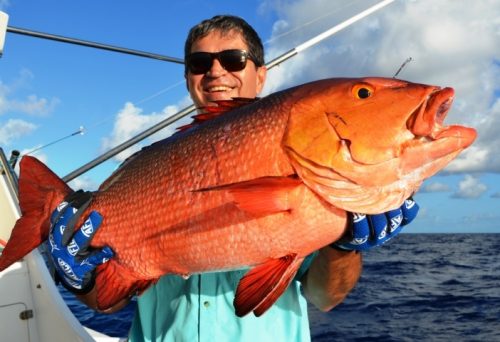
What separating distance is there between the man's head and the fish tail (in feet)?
3.72

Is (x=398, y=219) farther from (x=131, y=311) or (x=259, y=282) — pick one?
(x=131, y=311)

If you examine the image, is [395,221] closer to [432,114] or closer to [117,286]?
[432,114]

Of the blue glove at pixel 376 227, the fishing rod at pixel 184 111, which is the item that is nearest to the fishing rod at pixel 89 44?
the fishing rod at pixel 184 111

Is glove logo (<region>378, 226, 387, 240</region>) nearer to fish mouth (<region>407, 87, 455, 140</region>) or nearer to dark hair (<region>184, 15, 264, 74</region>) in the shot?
fish mouth (<region>407, 87, 455, 140</region>)

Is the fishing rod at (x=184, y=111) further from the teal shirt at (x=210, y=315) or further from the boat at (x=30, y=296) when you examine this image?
the teal shirt at (x=210, y=315)

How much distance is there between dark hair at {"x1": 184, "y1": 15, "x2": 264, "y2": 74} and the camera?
122 inches

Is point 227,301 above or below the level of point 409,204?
below

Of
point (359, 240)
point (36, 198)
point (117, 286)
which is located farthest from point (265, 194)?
point (36, 198)

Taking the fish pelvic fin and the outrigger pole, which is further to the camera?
the outrigger pole

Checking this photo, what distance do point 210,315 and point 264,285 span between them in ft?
2.63

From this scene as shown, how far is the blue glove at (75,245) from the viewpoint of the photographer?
2.21m

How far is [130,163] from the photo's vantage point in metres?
2.31

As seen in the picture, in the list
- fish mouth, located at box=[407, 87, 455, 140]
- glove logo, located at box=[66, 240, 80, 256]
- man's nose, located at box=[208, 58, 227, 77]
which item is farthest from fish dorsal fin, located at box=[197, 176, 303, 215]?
man's nose, located at box=[208, 58, 227, 77]

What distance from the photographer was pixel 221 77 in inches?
117
